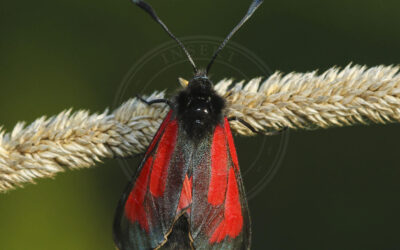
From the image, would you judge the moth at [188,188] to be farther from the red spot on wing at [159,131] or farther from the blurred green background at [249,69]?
the blurred green background at [249,69]

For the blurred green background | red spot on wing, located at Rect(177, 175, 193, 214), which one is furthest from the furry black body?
the blurred green background

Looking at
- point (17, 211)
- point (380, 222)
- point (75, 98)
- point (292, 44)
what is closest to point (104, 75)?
point (75, 98)

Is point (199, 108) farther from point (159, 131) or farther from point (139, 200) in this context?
point (139, 200)

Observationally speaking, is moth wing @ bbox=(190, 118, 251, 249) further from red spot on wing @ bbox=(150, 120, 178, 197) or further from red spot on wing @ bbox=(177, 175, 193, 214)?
red spot on wing @ bbox=(150, 120, 178, 197)

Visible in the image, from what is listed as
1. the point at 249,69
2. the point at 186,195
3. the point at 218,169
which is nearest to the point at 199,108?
the point at 218,169

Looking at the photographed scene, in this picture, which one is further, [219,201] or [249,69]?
[249,69]

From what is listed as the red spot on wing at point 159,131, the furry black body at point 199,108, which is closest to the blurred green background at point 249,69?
the red spot on wing at point 159,131
